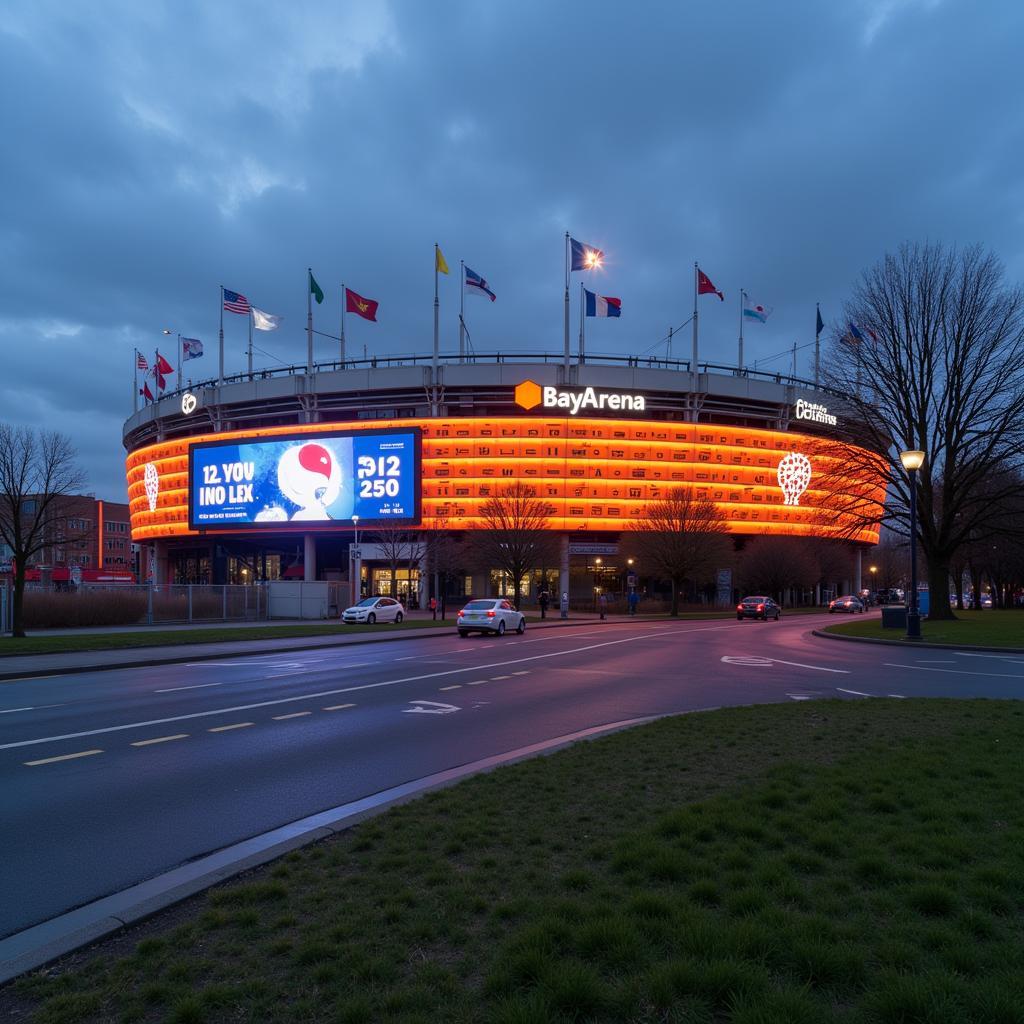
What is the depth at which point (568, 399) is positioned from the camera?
229ft

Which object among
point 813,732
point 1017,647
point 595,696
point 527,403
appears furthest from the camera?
point 527,403

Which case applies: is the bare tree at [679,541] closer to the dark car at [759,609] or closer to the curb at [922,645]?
the dark car at [759,609]

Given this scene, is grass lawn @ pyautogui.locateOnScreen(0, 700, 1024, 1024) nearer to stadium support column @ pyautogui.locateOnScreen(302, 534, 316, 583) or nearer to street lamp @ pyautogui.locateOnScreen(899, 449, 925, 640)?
street lamp @ pyautogui.locateOnScreen(899, 449, 925, 640)

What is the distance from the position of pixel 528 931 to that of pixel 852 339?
3945 centimetres

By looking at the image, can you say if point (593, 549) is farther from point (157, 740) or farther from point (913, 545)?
point (157, 740)

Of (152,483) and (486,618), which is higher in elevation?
(152,483)

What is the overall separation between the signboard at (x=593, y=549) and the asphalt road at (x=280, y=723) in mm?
47931

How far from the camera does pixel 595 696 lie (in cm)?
1393

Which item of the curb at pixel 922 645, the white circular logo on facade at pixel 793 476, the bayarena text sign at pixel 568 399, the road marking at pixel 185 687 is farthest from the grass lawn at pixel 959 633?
the white circular logo on facade at pixel 793 476

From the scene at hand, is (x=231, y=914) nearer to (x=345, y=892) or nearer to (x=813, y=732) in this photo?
(x=345, y=892)

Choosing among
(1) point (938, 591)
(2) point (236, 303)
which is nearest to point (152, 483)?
(2) point (236, 303)

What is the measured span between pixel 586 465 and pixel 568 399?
648 cm

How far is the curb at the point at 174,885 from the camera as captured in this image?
4098 millimetres

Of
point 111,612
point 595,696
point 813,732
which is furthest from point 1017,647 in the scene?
point 111,612
